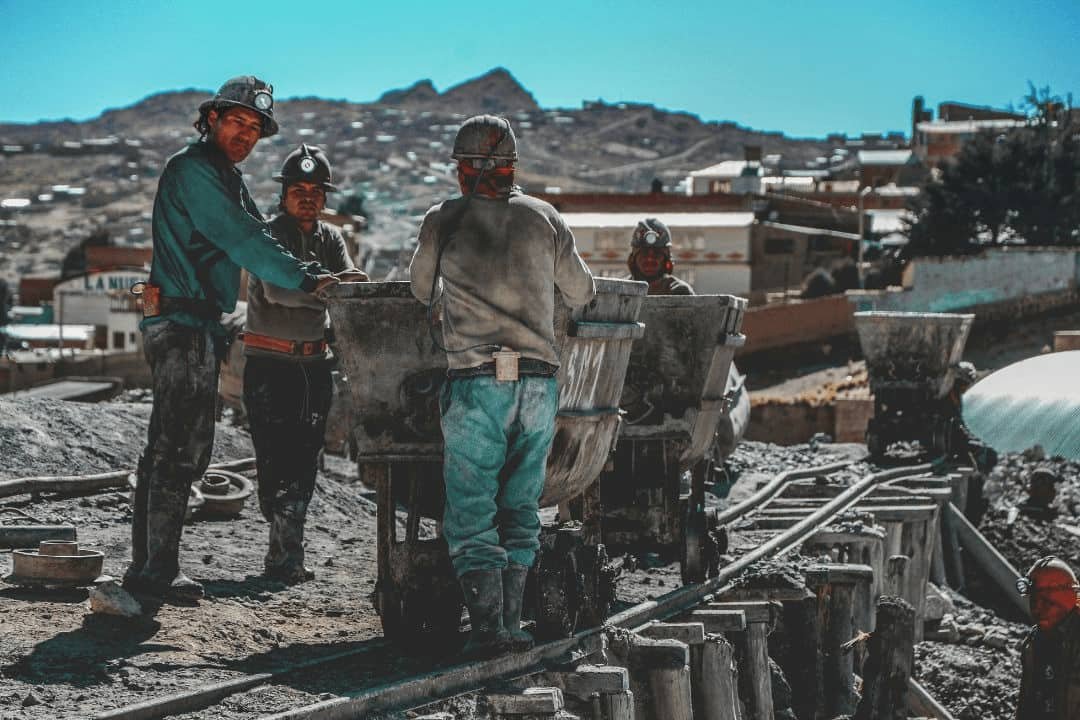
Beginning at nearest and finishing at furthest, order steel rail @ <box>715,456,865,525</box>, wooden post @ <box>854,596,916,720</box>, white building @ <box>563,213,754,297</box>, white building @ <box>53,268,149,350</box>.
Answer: wooden post @ <box>854,596,916,720</box> < steel rail @ <box>715,456,865,525</box> < white building @ <box>563,213,754,297</box> < white building @ <box>53,268,149,350</box>

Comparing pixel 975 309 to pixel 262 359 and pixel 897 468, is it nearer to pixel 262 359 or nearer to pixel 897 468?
pixel 897 468

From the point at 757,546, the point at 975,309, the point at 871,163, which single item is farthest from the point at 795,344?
the point at 871,163

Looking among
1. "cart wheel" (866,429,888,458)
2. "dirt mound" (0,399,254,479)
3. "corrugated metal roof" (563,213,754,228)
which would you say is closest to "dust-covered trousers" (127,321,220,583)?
"dirt mound" (0,399,254,479)

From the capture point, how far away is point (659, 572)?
34.6 feet

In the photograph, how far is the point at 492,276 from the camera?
272 inches

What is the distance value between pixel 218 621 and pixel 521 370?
1.74m

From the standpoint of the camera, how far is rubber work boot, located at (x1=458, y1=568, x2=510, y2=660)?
6.81 meters

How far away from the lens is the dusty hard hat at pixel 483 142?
7102 mm

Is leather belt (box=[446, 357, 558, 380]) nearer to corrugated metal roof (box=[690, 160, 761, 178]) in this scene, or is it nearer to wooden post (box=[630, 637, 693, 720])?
wooden post (box=[630, 637, 693, 720])

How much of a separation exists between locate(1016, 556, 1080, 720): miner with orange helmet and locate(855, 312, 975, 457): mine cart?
12291mm

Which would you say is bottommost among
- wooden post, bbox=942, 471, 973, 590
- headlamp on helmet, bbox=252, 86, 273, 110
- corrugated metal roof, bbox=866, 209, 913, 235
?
wooden post, bbox=942, 471, 973, 590

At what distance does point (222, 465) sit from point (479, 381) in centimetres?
575

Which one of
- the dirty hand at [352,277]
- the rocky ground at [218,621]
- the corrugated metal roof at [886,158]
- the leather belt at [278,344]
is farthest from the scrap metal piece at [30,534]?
the corrugated metal roof at [886,158]


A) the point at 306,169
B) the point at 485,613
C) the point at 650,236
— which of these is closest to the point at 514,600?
the point at 485,613
